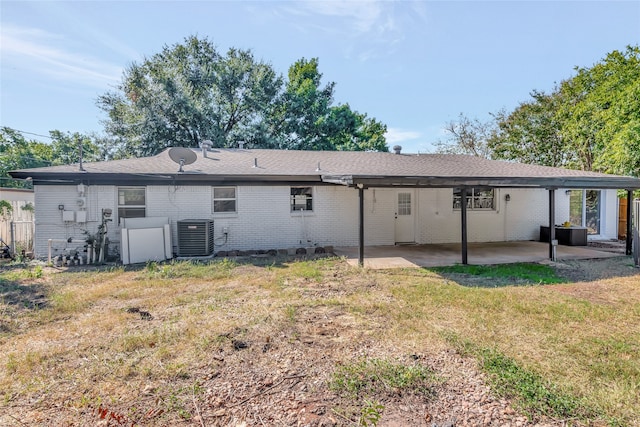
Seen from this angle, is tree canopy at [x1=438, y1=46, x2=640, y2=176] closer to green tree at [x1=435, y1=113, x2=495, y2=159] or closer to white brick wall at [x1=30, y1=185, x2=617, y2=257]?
green tree at [x1=435, y1=113, x2=495, y2=159]

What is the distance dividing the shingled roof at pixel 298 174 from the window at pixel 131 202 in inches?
15.1

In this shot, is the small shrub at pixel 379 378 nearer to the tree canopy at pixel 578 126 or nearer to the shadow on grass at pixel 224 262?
the shadow on grass at pixel 224 262

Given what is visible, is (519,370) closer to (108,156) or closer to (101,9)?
(101,9)

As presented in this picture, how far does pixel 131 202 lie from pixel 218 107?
1298 cm

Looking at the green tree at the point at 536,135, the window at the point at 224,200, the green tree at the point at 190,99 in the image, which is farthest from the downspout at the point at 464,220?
the green tree at the point at 536,135

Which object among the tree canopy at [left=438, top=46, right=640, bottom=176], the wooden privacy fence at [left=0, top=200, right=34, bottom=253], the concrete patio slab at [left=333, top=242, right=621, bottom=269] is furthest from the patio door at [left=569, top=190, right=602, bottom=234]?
the wooden privacy fence at [left=0, top=200, right=34, bottom=253]

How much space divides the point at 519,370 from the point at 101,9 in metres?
11.9

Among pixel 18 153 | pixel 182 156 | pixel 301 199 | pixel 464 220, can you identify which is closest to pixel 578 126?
pixel 464 220

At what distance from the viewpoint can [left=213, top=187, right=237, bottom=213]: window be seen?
10073mm

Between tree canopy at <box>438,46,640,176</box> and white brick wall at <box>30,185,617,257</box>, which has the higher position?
tree canopy at <box>438,46,640,176</box>

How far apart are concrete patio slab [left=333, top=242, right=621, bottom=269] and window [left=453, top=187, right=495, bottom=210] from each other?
1.46 meters

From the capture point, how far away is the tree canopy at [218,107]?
62.4 feet

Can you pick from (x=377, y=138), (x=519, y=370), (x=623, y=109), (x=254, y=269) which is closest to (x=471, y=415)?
(x=519, y=370)

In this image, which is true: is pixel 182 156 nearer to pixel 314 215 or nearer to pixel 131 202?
pixel 131 202
